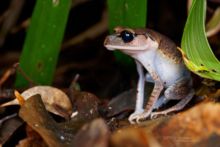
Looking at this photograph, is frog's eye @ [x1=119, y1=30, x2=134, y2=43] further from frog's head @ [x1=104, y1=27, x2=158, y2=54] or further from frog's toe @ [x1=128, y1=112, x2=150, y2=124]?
frog's toe @ [x1=128, y1=112, x2=150, y2=124]

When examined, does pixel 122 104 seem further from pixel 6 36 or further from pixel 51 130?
pixel 6 36

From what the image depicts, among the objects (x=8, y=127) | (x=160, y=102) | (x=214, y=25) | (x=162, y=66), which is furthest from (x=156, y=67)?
(x=8, y=127)

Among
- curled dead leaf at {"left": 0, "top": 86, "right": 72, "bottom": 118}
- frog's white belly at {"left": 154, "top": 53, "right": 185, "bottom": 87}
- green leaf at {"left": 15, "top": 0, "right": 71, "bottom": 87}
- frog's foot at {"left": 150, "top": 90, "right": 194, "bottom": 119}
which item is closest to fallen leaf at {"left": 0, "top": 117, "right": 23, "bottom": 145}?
curled dead leaf at {"left": 0, "top": 86, "right": 72, "bottom": 118}

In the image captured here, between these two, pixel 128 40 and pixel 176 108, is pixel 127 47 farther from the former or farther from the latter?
pixel 176 108

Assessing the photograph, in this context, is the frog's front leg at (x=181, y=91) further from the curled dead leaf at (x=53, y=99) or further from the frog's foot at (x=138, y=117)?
the curled dead leaf at (x=53, y=99)

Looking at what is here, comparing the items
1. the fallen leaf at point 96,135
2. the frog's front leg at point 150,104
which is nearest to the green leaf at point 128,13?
the frog's front leg at point 150,104
